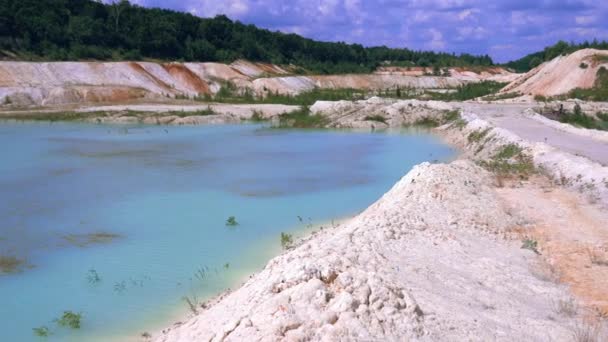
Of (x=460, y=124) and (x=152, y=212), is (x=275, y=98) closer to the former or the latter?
(x=460, y=124)

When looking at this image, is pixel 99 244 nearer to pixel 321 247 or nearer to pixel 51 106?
pixel 321 247

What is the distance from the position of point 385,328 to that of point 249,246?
5.92 m

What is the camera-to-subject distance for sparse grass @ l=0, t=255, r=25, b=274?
9.59m

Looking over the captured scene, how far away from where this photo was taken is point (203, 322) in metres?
6.41

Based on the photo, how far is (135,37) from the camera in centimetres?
6719

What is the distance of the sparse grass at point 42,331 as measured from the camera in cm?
724

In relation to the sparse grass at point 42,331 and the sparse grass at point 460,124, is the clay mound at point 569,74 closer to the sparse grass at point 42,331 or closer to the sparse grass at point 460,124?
the sparse grass at point 460,124

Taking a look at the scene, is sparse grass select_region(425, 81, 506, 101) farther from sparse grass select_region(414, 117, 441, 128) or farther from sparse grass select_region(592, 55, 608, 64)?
sparse grass select_region(414, 117, 441, 128)

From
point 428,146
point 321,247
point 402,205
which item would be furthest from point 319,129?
point 321,247

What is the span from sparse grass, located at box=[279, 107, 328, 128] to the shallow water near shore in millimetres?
7453

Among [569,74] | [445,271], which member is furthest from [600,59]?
[445,271]

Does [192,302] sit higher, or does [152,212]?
[192,302]

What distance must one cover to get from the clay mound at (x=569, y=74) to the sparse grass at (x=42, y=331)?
140 feet

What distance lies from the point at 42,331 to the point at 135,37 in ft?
210
